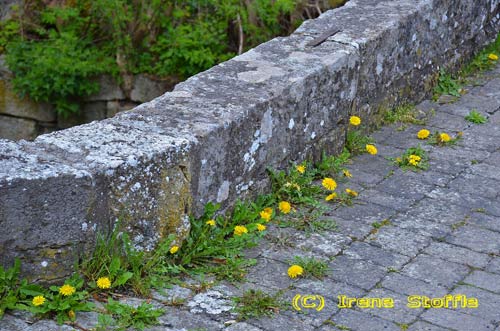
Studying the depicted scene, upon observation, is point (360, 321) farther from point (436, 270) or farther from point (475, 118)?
point (475, 118)

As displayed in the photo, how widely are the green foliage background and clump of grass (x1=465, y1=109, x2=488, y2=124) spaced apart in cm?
201

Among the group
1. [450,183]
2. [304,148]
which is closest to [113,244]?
[304,148]

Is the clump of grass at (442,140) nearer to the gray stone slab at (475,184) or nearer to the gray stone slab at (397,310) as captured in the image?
the gray stone slab at (475,184)

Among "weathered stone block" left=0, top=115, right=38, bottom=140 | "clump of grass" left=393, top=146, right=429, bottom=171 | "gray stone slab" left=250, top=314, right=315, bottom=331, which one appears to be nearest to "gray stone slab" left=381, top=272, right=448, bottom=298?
"gray stone slab" left=250, top=314, right=315, bottom=331

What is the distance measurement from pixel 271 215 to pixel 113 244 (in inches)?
39.7

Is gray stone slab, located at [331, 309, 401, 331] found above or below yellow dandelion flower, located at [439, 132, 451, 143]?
below

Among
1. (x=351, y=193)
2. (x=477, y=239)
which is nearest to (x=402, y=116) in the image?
(x=351, y=193)

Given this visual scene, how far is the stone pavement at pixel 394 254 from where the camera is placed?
12.0 feet

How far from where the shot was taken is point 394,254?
13.8 feet

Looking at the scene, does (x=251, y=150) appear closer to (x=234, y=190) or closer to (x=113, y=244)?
(x=234, y=190)

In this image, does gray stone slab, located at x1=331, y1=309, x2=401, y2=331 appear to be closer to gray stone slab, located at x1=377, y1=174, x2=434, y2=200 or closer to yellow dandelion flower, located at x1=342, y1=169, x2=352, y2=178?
gray stone slab, located at x1=377, y1=174, x2=434, y2=200

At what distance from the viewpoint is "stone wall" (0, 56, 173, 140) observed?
787 cm

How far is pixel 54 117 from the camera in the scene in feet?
26.6

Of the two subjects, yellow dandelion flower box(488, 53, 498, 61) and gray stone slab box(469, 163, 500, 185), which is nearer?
gray stone slab box(469, 163, 500, 185)
